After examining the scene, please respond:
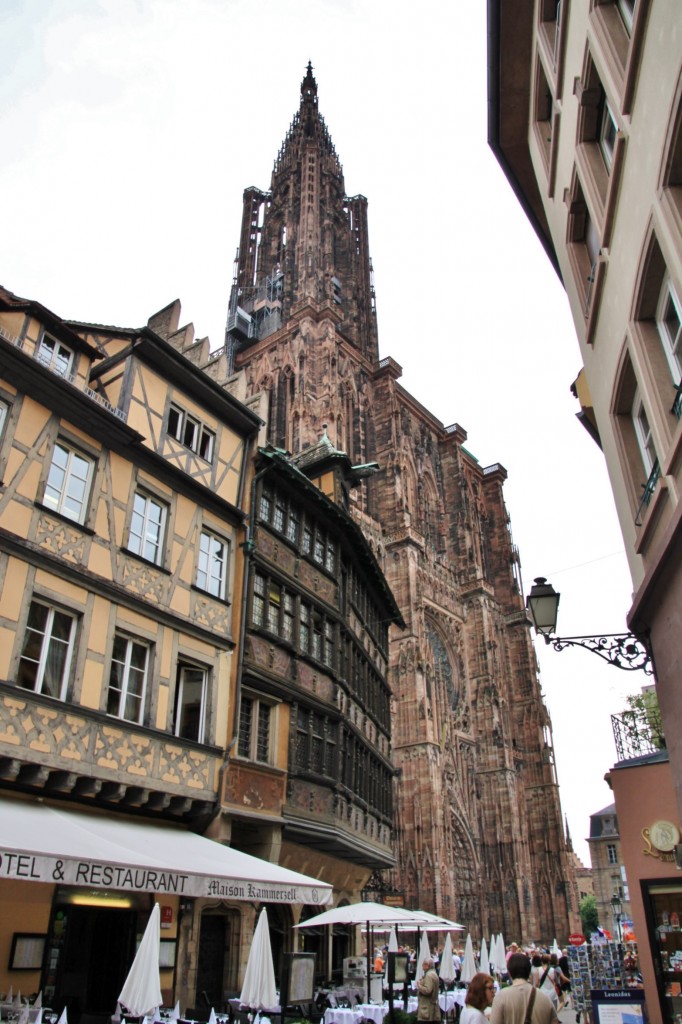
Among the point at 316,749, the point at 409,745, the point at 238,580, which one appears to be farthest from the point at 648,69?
the point at 409,745

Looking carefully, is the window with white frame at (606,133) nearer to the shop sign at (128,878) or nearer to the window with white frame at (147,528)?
the window with white frame at (147,528)

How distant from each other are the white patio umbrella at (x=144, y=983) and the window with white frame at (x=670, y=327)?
24.0ft

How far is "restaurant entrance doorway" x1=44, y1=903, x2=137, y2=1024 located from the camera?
956 cm

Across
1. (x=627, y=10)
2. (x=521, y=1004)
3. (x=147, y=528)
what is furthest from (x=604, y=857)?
(x=627, y=10)

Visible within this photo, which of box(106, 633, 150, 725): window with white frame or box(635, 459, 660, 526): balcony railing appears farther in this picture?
box(106, 633, 150, 725): window with white frame

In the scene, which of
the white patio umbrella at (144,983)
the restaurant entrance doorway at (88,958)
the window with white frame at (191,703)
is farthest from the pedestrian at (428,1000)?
the window with white frame at (191,703)

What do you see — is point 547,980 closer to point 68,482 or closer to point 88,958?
point 88,958

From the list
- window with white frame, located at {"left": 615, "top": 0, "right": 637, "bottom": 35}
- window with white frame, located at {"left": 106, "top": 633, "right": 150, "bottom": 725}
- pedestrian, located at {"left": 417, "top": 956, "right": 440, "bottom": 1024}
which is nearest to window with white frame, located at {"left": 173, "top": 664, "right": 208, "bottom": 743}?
window with white frame, located at {"left": 106, "top": 633, "right": 150, "bottom": 725}

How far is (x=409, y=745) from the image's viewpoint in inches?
1467

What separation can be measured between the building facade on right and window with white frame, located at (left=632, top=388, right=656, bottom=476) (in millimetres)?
18

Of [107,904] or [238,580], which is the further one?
[238,580]

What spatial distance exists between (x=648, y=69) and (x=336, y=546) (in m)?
13.6

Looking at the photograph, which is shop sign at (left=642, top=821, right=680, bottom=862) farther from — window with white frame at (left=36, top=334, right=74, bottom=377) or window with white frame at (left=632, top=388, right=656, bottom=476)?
window with white frame at (left=36, top=334, right=74, bottom=377)

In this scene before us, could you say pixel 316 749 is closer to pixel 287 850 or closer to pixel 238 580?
pixel 287 850
